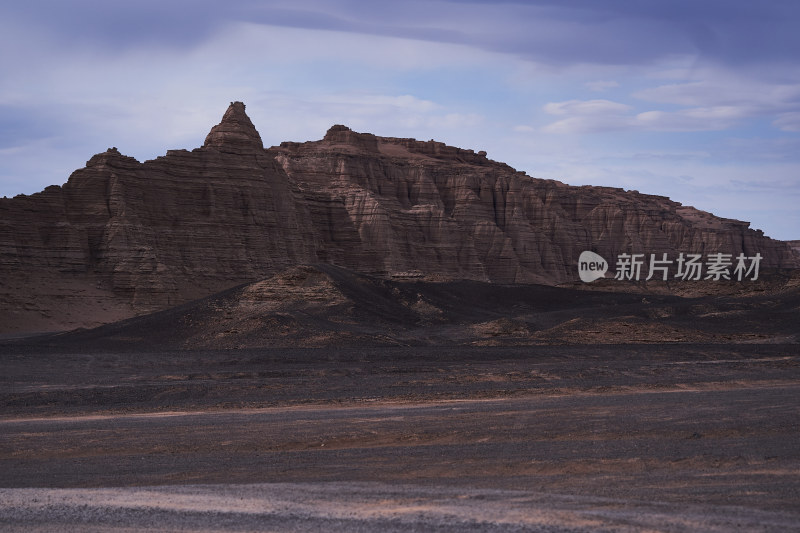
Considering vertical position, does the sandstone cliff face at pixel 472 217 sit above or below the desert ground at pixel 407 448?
above

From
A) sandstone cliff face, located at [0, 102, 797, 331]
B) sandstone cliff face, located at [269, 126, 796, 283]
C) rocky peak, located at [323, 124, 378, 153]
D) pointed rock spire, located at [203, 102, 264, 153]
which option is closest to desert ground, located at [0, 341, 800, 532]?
sandstone cliff face, located at [0, 102, 797, 331]

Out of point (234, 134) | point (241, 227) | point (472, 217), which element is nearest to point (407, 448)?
point (241, 227)

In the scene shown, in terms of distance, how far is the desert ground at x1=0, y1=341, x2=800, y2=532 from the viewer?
1066cm

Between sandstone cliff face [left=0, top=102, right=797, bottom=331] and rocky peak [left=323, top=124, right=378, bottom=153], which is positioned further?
rocky peak [left=323, top=124, right=378, bottom=153]

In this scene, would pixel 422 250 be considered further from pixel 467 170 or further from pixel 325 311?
pixel 325 311

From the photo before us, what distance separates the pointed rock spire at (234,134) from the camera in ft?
249

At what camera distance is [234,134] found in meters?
76.2

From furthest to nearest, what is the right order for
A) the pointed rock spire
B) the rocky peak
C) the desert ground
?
the rocky peak
the pointed rock spire
the desert ground

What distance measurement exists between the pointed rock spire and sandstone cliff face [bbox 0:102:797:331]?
0.14 m

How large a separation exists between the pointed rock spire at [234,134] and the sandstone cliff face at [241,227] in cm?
14

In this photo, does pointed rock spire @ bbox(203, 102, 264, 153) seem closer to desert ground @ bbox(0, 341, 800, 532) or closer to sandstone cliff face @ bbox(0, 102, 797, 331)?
sandstone cliff face @ bbox(0, 102, 797, 331)

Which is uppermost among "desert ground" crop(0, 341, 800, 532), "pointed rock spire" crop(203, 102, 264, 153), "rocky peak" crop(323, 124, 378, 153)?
"rocky peak" crop(323, 124, 378, 153)

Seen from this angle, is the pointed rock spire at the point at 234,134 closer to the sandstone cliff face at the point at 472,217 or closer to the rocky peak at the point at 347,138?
the sandstone cliff face at the point at 472,217

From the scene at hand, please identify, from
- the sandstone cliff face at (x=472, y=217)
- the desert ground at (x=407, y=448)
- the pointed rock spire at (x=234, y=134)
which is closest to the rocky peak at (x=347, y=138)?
the sandstone cliff face at (x=472, y=217)
